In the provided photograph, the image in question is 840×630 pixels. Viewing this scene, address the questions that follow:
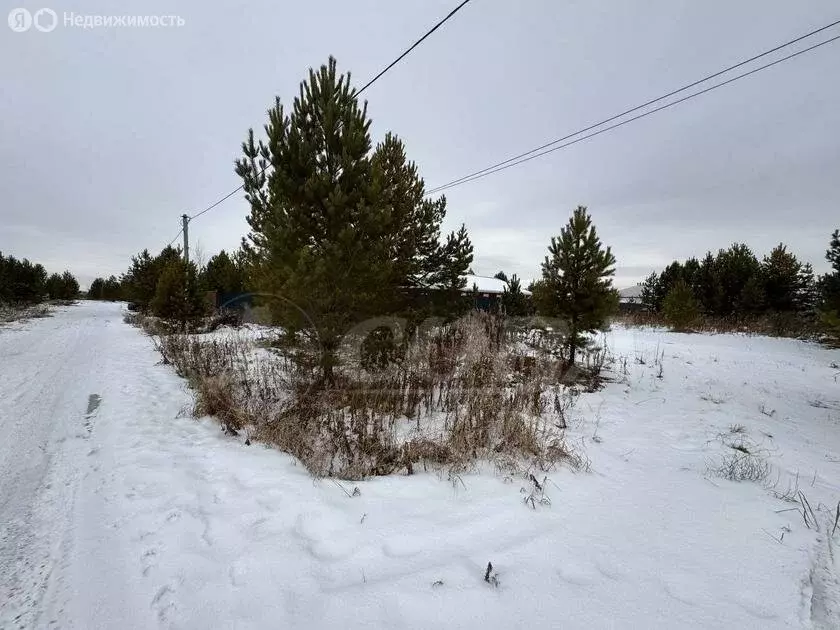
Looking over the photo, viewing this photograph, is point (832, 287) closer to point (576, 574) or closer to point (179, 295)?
point (576, 574)

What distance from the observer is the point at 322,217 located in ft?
18.4

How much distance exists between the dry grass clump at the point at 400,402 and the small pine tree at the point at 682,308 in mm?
11881

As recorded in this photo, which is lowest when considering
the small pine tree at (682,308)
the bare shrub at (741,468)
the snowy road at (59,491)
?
the bare shrub at (741,468)

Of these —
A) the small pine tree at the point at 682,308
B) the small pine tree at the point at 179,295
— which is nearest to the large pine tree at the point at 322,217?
the small pine tree at the point at 179,295

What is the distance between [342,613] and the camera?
5.81ft

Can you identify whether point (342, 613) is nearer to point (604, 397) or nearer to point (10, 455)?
point (10, 455)

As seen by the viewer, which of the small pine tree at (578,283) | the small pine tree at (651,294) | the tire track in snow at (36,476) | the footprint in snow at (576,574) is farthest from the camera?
the small pine tree at (651,294)

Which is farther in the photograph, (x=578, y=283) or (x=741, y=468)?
(x=578, y=283)

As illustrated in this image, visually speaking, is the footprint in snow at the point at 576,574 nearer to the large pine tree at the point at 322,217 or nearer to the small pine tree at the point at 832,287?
the large pine tree at the point at 322,217

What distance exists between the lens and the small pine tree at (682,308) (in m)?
17.0

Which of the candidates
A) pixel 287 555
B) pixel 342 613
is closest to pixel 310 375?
pixel 287 555

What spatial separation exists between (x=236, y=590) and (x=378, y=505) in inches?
42.2

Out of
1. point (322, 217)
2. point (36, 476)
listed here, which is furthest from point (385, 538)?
point (322, 217)

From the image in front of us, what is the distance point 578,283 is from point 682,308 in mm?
12570
